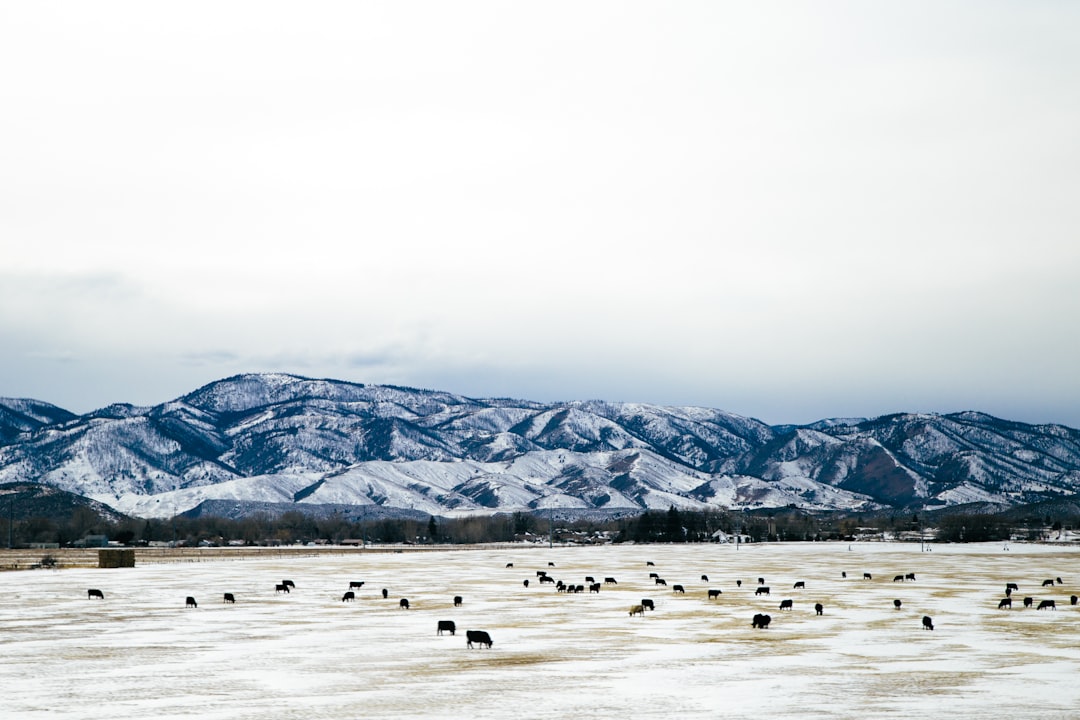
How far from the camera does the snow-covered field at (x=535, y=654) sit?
104 ft

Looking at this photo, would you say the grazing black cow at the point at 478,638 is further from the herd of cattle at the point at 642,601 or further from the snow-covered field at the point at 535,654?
the snow-covered field at the point at 535,654

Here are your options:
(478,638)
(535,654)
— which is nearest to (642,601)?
(478,638)

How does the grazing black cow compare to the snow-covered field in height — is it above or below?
above

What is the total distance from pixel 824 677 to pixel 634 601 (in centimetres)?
3354

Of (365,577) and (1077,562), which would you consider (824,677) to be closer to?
(365,577)

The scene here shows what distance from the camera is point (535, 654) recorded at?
42688mm

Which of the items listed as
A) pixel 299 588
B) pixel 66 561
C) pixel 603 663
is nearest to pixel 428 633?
pixel 603 663

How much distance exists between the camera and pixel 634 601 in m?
69.9

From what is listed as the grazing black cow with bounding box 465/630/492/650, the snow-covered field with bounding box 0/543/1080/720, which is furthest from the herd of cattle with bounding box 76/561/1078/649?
the snow-covered field with bounding box 0/543/1080/720

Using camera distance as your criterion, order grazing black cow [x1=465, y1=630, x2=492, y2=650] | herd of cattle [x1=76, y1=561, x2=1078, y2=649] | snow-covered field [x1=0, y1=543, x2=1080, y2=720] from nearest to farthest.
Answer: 1. snow-covered field [x1=0, y1=543, x2=1080, y2=720]
2. grazing black cow [x1=465, y1=630, x2=492, y2=650]
3. herd of cattle [x1=76, y1=561, x2=1078, y2=649]

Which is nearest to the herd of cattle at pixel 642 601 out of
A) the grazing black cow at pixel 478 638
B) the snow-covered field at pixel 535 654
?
the grazing black cow at pixel 478 638

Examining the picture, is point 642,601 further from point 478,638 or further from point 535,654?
point 535,654

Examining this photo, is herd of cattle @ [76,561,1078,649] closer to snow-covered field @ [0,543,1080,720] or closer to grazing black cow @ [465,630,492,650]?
grazing black cow @ [465,630,492,650]

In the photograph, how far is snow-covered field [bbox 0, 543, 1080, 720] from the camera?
31.7 m
